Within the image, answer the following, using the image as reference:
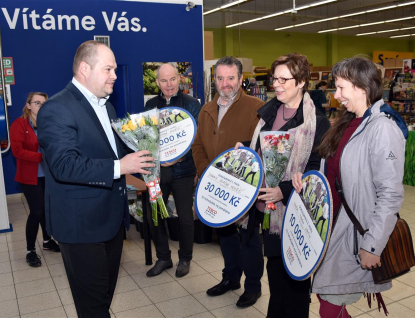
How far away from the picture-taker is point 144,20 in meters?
6.56

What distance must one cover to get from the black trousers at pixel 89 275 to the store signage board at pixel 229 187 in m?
0.60

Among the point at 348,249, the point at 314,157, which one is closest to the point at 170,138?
the point at 314,157

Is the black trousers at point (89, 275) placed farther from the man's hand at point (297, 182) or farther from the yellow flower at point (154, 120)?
the man's hand at point (297, 182)

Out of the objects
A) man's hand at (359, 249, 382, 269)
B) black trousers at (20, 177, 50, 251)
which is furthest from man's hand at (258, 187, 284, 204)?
black trousers at (20, 177, 50, 251)

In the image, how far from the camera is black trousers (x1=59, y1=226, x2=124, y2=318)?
2.08 m

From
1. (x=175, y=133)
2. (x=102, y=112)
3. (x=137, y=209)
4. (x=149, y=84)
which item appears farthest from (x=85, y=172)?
(x=149, y=84)

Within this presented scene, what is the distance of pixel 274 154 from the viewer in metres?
2.27

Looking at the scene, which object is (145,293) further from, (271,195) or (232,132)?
(271,195)

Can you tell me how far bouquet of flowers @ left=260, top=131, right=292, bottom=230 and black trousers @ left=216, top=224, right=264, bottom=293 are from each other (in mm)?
525

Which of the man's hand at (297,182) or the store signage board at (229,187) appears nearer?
the man's hand at (297,182)

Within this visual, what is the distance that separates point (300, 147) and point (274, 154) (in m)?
0.16

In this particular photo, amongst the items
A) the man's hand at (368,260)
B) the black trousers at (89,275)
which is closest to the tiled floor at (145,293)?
the black trousers at (89,275)

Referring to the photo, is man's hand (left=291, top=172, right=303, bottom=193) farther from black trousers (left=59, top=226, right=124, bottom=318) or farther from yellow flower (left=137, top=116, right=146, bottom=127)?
black trousers (left=59, top=226, right=124, bottom=318)

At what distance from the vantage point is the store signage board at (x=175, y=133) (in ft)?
8.79
